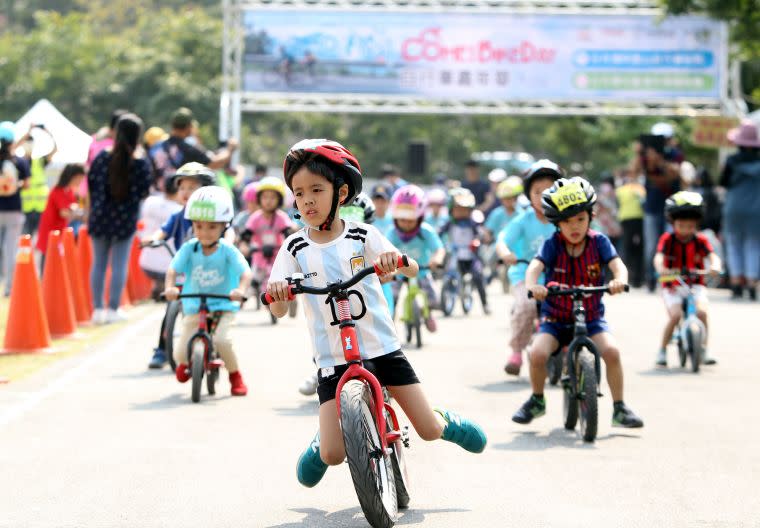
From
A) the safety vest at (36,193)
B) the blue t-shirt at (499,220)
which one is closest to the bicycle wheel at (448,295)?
the blue t-shirt at (499,220)

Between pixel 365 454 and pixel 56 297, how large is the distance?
9.88 m

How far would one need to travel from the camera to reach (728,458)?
29.8ft

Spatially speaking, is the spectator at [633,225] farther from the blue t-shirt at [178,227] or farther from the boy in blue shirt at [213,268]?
the boy in blue shirt at [213,268]

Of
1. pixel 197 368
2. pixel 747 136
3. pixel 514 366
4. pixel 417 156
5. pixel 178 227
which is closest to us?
pixel 197 368

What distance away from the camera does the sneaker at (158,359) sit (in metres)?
13.5

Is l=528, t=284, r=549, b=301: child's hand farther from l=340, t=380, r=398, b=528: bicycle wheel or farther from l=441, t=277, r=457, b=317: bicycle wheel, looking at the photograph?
l=441, t=277, r=457, b=317: bicycle wheel

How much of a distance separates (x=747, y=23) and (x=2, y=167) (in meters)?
16.1

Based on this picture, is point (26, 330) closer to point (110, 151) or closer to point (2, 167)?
point (110, 151)

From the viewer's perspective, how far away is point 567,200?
384 inches

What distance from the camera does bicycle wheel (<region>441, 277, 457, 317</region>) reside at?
20234 mm

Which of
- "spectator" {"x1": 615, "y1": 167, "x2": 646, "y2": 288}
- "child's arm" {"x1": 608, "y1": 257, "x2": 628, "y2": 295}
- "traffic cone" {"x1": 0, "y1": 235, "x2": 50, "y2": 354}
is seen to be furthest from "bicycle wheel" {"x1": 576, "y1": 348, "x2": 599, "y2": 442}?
"spectator" {"x1": 615, "y1": 167, "x2": 646, "y2": 288}

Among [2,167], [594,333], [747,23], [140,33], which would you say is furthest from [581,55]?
[140,33]

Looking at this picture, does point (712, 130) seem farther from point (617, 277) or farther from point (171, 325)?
point (617, 277)

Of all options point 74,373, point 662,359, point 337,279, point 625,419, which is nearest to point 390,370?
point 337,279
